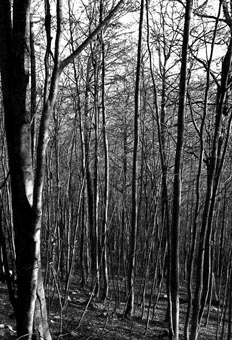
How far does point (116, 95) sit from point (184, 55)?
612cm

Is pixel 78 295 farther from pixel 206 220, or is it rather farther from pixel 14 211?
pixel 14 211

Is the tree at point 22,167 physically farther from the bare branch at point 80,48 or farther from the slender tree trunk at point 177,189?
the slender tree trunk at point 177,189

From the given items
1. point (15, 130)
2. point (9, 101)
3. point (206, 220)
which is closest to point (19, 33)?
point (9, 101)

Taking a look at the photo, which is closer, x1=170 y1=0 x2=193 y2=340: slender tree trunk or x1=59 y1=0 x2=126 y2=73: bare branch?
x1=59 y1=0 x2=126 y2=73: bare branch

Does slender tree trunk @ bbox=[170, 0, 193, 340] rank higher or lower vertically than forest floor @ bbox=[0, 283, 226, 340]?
higher

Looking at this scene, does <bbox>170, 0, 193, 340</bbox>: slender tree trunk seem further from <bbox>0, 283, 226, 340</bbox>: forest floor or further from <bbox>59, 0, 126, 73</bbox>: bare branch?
<bbox>59, 0, 126, 73</bbox>: bare branch

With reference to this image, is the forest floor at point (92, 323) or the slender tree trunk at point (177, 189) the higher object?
the slender tree trunk at point (177, 189)

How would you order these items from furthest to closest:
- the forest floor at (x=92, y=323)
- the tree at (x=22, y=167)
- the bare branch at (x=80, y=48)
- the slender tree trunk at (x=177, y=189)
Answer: the forest floor at (x=92, y=323)
the slender tree trunk at (x=177, y=189)
the bare branch at (x=80, y=48)
the tree at (x=22, y=167)

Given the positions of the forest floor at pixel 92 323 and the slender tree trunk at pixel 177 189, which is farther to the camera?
the forest floor at pixel 92 323

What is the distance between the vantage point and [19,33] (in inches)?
72.2

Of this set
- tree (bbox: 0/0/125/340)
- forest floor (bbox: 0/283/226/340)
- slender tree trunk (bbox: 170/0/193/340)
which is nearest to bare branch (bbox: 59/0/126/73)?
tree (bbox: 0/0/125/340)

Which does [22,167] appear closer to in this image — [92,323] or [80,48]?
[80,48]

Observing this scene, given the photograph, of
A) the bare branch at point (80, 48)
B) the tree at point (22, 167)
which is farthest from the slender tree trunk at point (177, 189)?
the tree at point (22, 167)

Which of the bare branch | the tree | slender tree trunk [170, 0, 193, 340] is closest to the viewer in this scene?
the tree
